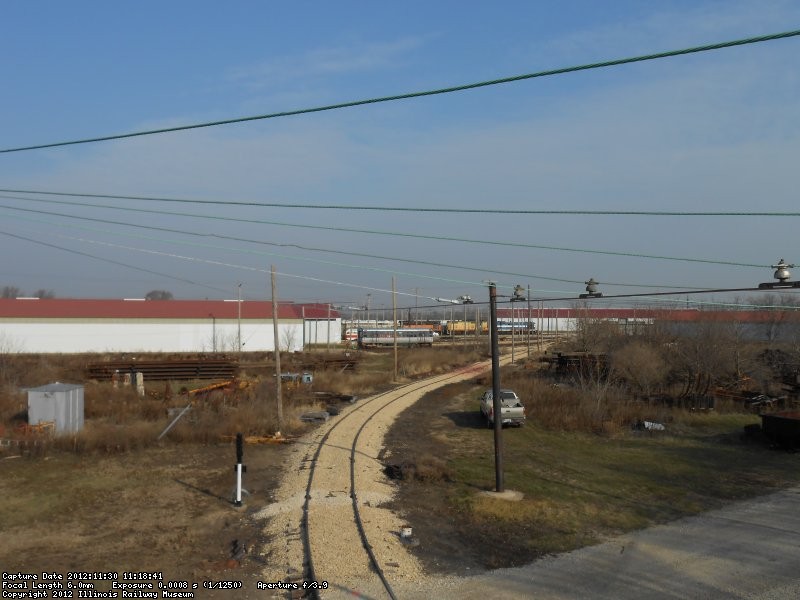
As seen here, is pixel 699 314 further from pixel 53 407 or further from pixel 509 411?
pixel 53 407

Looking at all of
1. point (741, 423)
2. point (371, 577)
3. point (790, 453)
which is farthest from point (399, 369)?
point (371, 577)

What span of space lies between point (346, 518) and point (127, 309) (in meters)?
70.9

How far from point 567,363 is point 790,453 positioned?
82.8 feet

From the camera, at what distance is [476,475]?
17422 mm

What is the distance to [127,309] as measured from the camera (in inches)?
3014

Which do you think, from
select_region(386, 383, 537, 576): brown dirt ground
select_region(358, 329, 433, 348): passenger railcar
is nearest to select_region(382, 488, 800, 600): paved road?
select_region(386, 383, 537, 576): brown dirt ground

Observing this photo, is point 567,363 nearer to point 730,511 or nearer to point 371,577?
point 730,511

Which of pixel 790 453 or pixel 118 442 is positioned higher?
pixel 118 442

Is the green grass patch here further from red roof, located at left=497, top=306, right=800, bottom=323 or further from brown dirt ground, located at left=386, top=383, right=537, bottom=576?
red roof, located at left=497, top=306, right=800, bottom=323

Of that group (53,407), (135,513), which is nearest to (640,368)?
(53,407)

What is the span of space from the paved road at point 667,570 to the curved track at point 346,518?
3.07 feet

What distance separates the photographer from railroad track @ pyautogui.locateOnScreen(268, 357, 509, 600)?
31.5 feet

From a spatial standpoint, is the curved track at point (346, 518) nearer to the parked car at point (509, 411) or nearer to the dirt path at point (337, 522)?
the dirt path at point (337, 522)

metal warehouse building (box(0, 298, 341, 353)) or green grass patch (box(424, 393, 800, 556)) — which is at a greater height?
metal warehouse building (box(0, 298, 341, 353))
